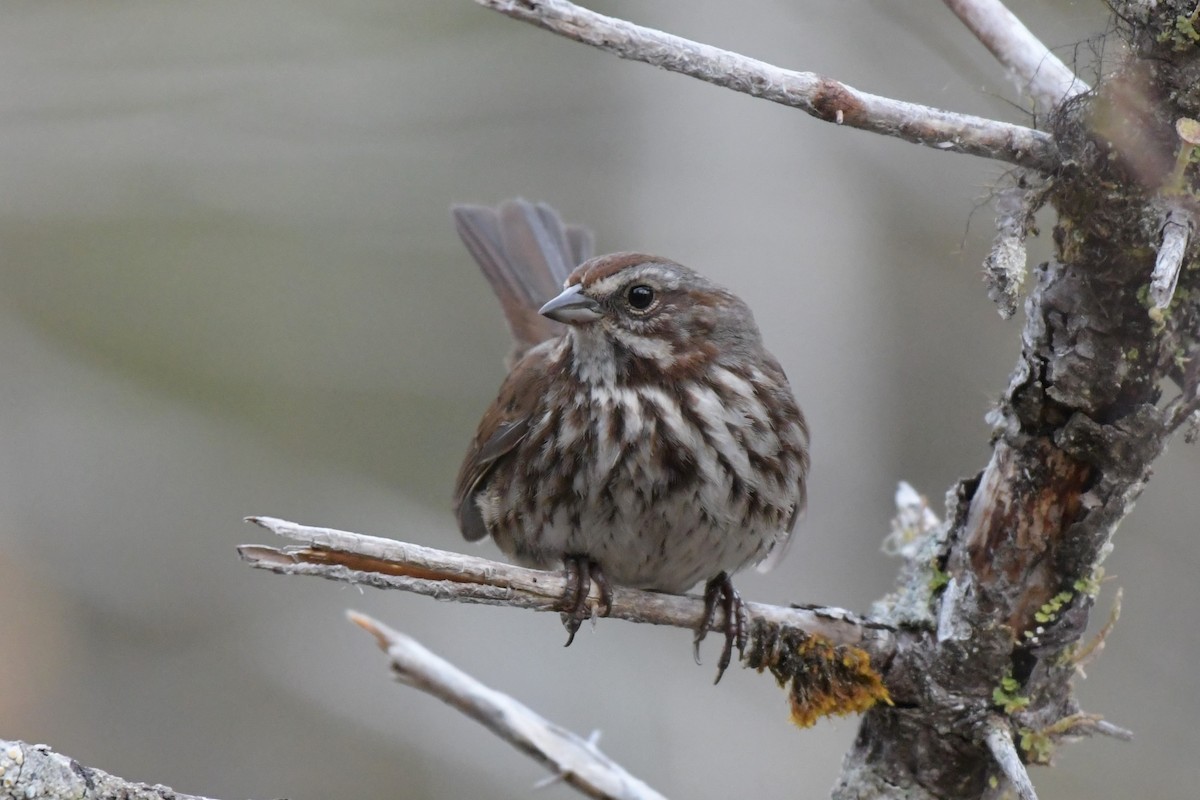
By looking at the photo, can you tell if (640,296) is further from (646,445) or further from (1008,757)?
(1008,757)

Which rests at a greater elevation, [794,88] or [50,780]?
[794,88]

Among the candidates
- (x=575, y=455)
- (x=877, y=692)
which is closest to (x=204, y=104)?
(x=575, y=455)

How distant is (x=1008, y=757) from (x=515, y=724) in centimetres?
103

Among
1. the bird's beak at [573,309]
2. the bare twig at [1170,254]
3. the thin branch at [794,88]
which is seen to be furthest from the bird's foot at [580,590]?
the bare twig at [1170,254]

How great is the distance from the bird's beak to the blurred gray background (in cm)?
232

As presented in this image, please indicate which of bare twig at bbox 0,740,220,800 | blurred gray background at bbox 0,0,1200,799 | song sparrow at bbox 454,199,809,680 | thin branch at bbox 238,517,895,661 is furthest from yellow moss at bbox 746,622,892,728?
blurred gray background at bbox 0,0,1200,799

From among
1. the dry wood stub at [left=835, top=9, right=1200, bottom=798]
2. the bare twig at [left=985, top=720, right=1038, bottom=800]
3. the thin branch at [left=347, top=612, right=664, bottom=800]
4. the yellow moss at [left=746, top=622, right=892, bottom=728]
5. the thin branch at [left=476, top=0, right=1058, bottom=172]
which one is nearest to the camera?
the thin branch at [left=476, top=0, right=1058, bottom=172]

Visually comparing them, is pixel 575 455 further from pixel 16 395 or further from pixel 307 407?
pixel 307 407

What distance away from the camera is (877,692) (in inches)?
107

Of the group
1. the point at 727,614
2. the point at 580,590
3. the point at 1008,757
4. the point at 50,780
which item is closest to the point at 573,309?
the point at 580,590

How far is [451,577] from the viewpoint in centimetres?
238

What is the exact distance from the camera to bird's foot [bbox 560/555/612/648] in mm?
2945

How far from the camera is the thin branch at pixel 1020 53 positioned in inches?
95.1

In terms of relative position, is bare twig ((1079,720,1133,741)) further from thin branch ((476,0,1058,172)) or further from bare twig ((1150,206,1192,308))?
thin branch ((476,0,1058,172))
